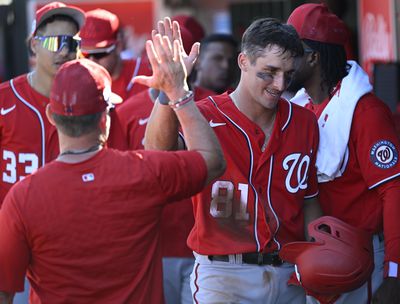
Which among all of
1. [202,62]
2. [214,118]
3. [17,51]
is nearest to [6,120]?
[214,118]

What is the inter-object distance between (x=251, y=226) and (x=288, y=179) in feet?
0.93

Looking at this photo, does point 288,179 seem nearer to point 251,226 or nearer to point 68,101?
point 251,226

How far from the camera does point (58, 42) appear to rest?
18.1ft

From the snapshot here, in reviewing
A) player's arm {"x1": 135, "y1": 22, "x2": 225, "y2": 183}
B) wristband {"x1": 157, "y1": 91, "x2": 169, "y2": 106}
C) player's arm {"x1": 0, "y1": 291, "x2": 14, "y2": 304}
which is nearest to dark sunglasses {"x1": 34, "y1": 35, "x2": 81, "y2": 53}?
wristband {"x1": 157, "y1": 91, "x2": 169, "y2": 106}

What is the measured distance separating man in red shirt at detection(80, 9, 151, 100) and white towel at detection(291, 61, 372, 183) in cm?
245

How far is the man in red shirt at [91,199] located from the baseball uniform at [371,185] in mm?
1251

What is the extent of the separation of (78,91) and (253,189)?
3.73ft

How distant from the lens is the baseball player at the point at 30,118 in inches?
207

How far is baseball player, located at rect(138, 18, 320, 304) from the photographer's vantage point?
4.25 meters

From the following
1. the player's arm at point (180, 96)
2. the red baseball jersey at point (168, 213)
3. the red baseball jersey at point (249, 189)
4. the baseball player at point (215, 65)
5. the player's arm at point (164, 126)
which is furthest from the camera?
the baseball player at point (215, 65)

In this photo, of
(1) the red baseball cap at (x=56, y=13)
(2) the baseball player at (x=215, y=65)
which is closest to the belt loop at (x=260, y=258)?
(1) the red baseball cap at (x=56, y=13)

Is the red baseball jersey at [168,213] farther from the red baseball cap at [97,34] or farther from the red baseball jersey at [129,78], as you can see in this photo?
the red baseball cap at [97,34]

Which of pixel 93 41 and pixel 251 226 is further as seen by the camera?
pixel 93 41

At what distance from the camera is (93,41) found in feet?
22.6
